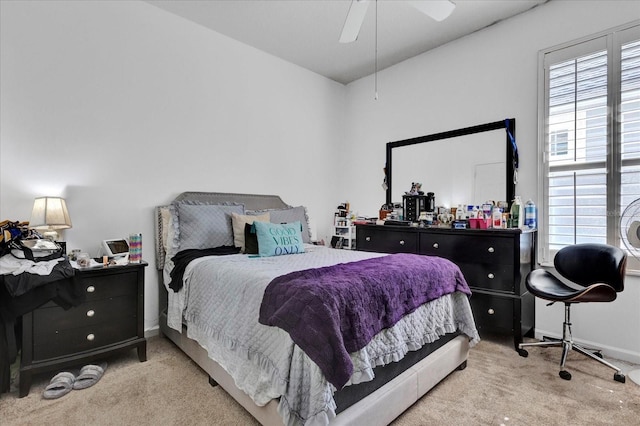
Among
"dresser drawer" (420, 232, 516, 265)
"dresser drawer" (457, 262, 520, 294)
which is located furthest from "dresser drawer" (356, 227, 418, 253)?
"dresser drawer" (457, 262, 520, 294)

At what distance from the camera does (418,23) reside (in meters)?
3.18

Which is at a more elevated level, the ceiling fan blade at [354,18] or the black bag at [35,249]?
the ceiling fan blade at [354,18]

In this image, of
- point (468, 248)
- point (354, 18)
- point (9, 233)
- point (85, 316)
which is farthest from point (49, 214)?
point (468, 248)

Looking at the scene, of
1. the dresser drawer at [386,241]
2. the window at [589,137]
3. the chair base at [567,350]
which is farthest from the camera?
the dresser drawer at [386,241]

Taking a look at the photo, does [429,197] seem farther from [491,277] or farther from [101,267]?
[101,267]

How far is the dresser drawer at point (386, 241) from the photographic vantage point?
325 cm

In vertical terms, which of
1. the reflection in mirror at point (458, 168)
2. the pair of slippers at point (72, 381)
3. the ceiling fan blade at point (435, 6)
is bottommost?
the pair of slippers at point (72, 381)

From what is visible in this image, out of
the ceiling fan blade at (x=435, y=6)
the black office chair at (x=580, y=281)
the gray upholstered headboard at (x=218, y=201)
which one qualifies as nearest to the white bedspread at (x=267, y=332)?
the gray upholstered headboard at (x=218, y=201)

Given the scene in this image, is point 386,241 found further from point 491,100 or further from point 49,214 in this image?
point 49,214

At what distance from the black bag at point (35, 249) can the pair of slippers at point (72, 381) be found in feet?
2.42

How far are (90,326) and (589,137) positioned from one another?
3.97 meters

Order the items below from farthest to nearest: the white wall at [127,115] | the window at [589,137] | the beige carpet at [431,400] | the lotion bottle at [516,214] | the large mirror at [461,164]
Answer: the large mirror at [461,164] → the lotion bottle at [516,214] → the window at [589,137] → the white wall at [127,115] → the beige carpet at [431,400]

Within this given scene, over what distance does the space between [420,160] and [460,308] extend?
198cm

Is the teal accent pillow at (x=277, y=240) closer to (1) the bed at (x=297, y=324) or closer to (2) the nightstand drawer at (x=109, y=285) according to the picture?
(1) the bed at (x=297, y=324)
